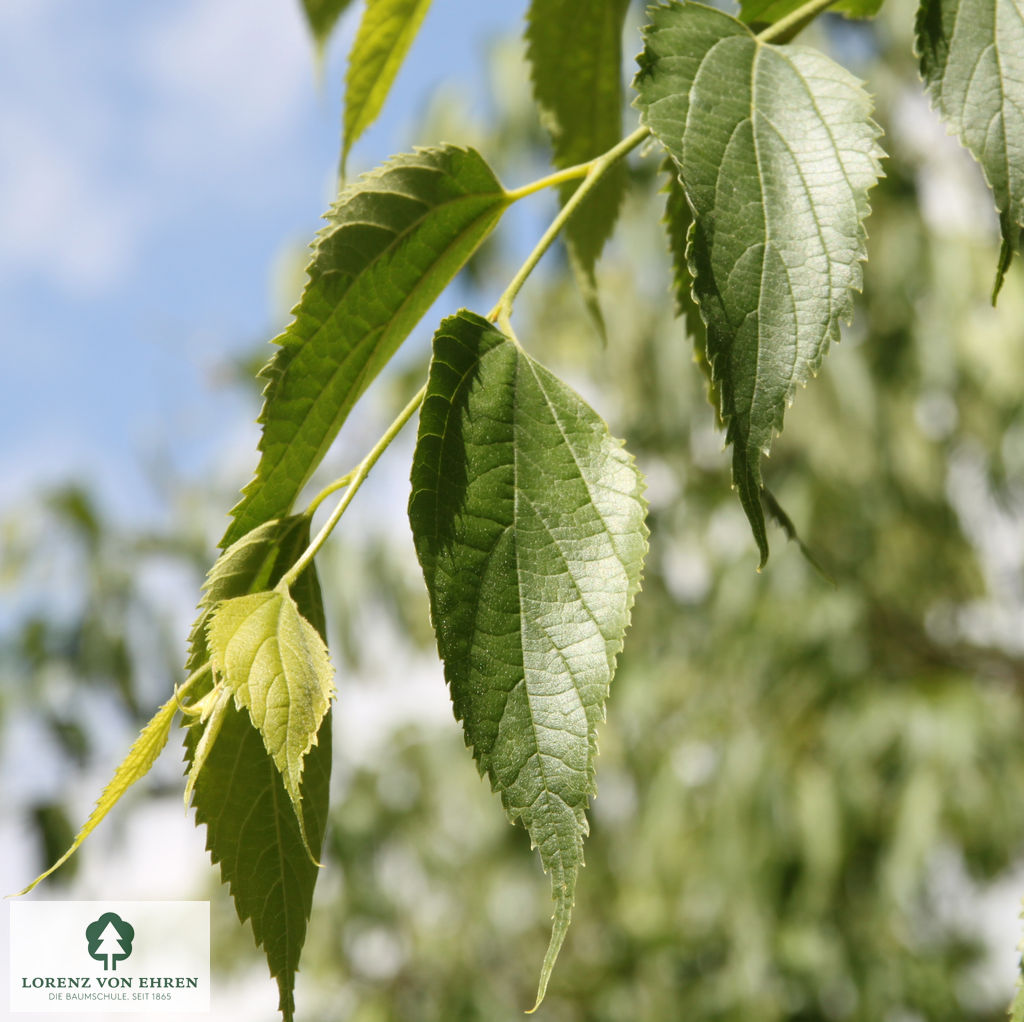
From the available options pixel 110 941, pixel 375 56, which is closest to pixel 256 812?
pixel 375 56

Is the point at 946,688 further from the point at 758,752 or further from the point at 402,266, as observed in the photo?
the point at 402,266

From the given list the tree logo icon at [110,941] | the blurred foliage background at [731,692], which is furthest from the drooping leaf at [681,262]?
the blurred foliage background at [731,692]

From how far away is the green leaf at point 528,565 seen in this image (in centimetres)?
35

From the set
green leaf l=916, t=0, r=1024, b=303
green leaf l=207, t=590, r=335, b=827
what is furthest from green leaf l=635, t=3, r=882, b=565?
green leaf l=207, t=590, r=335, b=827

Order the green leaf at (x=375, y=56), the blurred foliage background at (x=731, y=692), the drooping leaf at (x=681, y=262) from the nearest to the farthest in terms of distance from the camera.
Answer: the drooping leaf at (x=681, y=262)
the green leaf at (x=375, y=56)
the blurred foliage background at (x=731, y=692)

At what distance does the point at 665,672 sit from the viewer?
11.1 ft

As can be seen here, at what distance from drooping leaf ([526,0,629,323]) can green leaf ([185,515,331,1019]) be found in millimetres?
281

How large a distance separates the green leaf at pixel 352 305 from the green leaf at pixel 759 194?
103 mm

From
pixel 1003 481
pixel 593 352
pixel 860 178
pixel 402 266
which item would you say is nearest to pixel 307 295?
pixel 402 266

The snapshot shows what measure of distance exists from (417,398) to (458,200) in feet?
0.33

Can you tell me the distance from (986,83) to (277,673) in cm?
31

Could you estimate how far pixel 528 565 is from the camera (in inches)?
14.8

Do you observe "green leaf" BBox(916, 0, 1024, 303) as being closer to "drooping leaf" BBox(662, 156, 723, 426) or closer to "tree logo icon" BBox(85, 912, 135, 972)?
"drooping leaf" BBox(662, 156, 723, 426)

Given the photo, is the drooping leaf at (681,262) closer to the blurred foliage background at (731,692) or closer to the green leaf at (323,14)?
the green leaf at (323,14)
